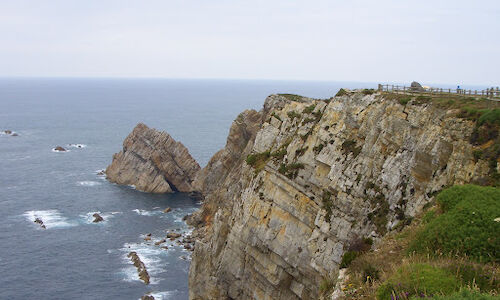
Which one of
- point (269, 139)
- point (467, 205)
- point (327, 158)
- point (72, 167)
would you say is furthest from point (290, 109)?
point (72, 167)

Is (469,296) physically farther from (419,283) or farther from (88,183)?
(88,183)

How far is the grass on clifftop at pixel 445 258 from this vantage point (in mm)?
16594

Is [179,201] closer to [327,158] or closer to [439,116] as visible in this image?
[327,158]

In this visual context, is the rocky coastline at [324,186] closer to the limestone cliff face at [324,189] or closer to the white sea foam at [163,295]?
the limestone cliff face at [324,189]

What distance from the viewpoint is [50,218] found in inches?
3494

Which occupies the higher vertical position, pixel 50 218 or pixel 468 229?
pixel 468 229

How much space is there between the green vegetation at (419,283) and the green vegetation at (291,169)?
1164 inches

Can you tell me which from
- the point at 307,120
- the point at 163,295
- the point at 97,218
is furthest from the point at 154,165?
the point at 307,120

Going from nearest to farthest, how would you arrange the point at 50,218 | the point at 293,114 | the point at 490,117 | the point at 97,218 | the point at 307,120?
1. the point at 490,117
2. the point at 307,120
3. the point at 293,114
4. the point at 97,218
5. the point at 50,218

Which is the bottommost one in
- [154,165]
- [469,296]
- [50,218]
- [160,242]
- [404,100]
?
[160,242]

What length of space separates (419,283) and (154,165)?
101 meters

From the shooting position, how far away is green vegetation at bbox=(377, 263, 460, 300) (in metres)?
16.2

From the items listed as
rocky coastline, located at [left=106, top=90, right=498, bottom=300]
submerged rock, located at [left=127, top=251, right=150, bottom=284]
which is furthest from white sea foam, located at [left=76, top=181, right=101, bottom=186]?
rocky coastline, located at [left=106, top=90, right=498, bottom=300]

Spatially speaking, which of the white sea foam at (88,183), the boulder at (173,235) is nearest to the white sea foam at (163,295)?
the boulder at (173,235)
